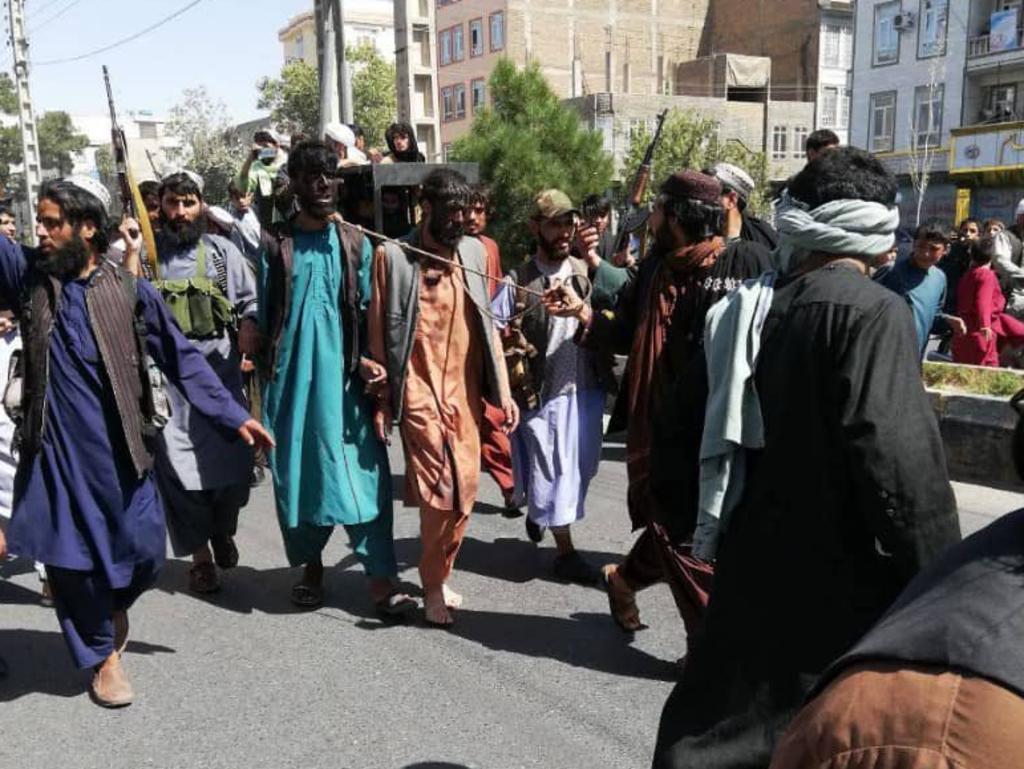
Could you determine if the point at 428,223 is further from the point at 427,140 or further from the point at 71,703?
the point at 427,140

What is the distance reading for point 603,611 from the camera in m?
4.34

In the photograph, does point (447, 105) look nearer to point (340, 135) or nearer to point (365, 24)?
point (365, 24)

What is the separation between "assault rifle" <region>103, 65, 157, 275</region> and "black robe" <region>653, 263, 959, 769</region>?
3425mm

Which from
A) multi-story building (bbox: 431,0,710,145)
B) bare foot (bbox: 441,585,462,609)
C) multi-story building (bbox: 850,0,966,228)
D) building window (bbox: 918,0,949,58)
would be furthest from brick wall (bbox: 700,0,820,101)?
bare foot (bbox: 441,585,462,609)

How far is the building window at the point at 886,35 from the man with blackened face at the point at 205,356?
34959 millimetres

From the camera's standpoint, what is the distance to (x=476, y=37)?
47.5 meters

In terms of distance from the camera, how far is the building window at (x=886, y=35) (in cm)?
3469

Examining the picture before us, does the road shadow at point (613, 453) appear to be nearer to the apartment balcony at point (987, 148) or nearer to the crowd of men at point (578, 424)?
the crowd of men at point (578, 424)

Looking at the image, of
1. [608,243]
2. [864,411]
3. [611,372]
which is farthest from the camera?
[608,243]

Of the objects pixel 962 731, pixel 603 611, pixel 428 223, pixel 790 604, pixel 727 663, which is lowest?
pixel 603 611

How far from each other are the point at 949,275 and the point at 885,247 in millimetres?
7496

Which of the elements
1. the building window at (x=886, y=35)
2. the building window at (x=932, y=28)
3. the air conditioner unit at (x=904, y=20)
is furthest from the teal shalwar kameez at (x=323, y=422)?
the building window at (x=886, y=35)

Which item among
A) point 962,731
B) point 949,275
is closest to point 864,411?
point 962,731

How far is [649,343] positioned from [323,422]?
4.74 ft
